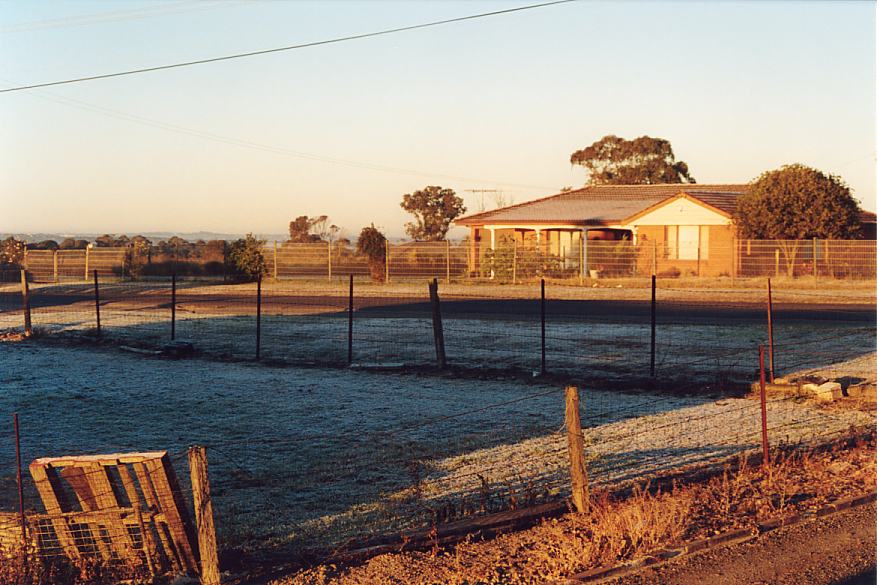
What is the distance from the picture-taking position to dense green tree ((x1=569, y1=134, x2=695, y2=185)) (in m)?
85.2

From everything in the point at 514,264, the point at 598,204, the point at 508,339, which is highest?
the point at 598,204

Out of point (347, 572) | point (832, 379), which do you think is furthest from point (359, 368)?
point (347, 572)

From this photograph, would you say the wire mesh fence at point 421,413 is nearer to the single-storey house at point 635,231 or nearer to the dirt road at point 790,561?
the dirt road at point 790,561

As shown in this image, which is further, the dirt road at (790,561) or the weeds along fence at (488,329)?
the weeds along fence at (488,329)

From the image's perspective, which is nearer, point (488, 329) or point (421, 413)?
point (421, 413)

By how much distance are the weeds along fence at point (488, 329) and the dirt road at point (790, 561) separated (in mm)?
6951

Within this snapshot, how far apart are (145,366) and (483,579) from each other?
42.4 feet

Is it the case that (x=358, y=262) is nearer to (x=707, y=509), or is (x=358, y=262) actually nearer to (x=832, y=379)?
(x=832, y=379)

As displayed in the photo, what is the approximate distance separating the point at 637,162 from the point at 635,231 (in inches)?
1541

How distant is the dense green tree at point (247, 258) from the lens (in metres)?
48.8

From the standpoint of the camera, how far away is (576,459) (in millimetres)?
8242

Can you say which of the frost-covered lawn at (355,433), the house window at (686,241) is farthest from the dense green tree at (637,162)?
the frost-covered lawn at (355,433)

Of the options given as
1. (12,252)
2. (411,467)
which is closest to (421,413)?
(411,467)

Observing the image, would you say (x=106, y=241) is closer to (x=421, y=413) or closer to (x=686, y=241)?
(x=686, y=241)
